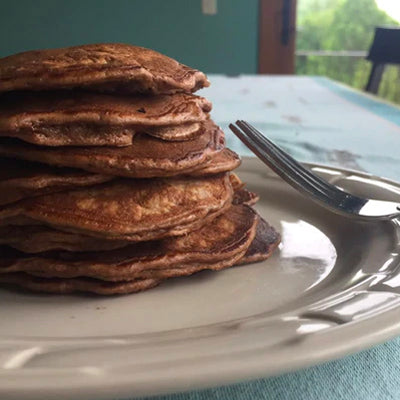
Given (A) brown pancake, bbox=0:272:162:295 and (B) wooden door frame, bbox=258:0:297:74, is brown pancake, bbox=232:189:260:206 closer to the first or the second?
(A) brown pancake, bbox=0:272:162:295

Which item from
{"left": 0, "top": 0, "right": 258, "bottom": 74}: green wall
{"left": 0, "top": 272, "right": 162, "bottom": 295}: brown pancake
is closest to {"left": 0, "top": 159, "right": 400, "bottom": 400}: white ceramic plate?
{"left": 0, "top": 272, "right": 162, "bottom": 295}: brown pancake

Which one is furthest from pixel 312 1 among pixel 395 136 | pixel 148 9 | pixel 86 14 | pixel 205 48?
pixel 395 136

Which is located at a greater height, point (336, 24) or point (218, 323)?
point (218, 323)

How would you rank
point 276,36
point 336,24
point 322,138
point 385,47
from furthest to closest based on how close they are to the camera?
point 336,24, point 276,36, point 385,47, point 322,138

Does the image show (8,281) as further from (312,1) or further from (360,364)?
(312,1)

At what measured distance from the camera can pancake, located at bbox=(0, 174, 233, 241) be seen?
78cm

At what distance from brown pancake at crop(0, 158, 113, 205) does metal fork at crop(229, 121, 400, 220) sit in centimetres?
45

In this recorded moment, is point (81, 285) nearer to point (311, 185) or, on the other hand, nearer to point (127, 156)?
point (127, 156)

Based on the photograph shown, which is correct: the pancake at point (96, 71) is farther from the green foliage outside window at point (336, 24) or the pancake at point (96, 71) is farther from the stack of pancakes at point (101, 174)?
the green foliage outside window at point (336, 24)

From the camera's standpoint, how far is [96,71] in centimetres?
78

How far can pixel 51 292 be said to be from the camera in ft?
2.70

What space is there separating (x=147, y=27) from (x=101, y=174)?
217 inches

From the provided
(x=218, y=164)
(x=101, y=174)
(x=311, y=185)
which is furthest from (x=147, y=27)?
(x=101, y=174)

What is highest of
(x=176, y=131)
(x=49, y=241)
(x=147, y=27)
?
(x=176, y=131)
